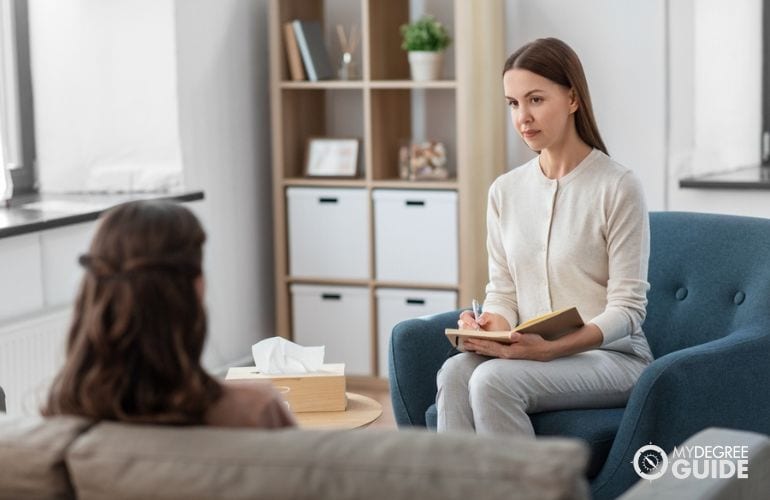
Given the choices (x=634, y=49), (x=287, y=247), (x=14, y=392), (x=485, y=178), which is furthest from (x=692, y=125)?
(x=14, y=392)

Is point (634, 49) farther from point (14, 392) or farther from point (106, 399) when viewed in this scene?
point (106, 399)

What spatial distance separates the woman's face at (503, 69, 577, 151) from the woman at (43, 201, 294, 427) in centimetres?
142

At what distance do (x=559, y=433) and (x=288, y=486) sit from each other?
1.40 m

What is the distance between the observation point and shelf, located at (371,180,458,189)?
180 inches

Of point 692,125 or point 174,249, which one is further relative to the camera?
point 692,125

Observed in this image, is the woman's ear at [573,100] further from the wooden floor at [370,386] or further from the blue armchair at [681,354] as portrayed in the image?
the wooden floor at [370,386]

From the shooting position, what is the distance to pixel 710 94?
4535mm

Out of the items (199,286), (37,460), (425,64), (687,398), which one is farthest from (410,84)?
(37,460)

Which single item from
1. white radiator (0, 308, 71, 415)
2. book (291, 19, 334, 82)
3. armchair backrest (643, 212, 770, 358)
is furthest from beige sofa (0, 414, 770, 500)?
book (291, 19, 334, 82)

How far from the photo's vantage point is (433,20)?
466 centimetres

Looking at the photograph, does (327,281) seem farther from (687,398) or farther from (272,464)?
(272,464)

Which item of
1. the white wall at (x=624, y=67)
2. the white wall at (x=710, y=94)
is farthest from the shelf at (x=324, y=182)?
the white wall at (x=710, y=94)

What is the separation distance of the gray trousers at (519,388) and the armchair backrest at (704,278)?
306mm

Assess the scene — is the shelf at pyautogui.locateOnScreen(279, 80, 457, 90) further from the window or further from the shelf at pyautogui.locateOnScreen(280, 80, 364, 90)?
the window
